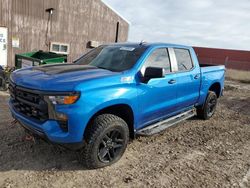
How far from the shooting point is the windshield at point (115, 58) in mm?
4238

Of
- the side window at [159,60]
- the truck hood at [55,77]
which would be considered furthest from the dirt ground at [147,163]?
the side window at [159,60]

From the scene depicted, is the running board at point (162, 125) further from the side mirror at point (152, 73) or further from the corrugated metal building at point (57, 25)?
the corrugated metal building at point (57, 25)

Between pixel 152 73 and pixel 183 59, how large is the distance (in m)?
1.72

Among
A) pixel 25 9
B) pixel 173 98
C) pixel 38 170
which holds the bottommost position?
pixel 38 170

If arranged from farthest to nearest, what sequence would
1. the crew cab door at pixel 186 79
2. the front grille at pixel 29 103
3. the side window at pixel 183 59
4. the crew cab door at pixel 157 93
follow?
1. the side window at pixel 183 59
2. the crew cab door at pixel 186 79
3. the crew cab door at pixel 157 93
4. the front grille at pixel 29 103

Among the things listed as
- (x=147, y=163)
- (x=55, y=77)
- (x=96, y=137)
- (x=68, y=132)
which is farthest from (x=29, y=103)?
(x=147, y=163)

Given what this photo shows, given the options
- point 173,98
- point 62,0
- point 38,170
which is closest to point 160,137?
point 173,98

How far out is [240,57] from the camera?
33938 mm

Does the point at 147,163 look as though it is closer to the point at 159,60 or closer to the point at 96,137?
the point at 96,137

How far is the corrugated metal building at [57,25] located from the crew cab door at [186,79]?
9.49 meters

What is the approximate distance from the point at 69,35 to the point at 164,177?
12.4 meters

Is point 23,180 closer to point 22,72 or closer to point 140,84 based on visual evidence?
point 22,72

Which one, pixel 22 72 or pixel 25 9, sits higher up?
pixel 25 9

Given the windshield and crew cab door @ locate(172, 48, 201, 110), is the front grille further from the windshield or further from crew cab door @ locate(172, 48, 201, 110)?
crew cab door @ locate(172, 48, 201, 110)
